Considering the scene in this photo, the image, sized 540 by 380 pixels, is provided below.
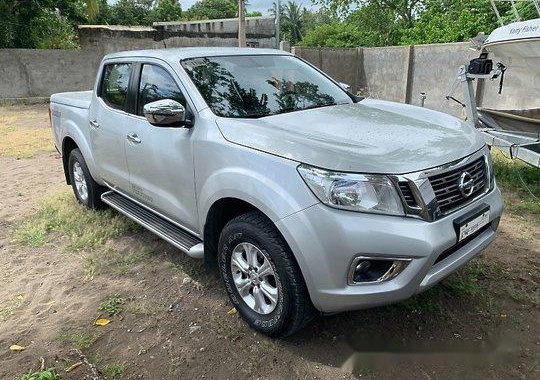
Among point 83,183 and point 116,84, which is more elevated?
point 116,84

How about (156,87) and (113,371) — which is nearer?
(113,371)

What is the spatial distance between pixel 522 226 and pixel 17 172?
22.5 ft

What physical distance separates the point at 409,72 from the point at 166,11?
4185cm

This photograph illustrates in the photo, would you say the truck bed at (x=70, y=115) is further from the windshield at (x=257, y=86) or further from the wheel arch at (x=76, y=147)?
the windshield at (x=257, y=86)

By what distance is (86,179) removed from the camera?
490 cm

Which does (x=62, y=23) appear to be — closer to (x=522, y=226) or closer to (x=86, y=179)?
(x=86, y=179)

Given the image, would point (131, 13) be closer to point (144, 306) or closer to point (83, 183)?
point (83, 183)

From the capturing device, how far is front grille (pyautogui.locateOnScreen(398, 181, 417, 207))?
7.72 ft

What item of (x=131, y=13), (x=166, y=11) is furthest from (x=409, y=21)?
(x=131, y=13)

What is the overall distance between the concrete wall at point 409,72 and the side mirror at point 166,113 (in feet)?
22.0

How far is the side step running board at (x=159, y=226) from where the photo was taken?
3.23 metres

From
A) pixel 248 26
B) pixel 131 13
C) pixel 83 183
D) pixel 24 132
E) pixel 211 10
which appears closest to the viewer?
pixel 83 183

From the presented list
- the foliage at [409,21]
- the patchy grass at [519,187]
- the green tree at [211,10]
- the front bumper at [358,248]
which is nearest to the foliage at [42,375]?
the front bumper at [358,248]

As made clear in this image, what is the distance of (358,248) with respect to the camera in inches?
90.8
